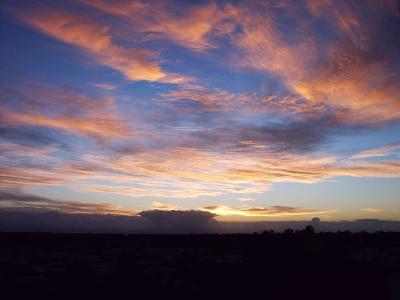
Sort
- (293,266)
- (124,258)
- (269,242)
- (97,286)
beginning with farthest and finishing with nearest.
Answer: (124,258), (269,242), (97,286), (293,266)

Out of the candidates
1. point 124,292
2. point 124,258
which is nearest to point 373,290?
point 124,292

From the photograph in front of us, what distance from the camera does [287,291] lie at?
730 inches

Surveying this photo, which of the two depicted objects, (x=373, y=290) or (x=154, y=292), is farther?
(x=154, y=292)

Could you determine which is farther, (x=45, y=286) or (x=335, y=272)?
(x=45, y=286)

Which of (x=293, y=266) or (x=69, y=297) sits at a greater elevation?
(x=293, y=266)

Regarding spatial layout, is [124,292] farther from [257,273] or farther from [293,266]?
[293,266]

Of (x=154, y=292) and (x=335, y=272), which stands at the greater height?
(x=335, y=272)

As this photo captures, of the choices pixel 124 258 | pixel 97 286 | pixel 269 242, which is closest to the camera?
pixel 97 286

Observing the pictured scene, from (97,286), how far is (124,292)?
2608 millimetres

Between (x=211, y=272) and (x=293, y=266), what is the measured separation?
26.8 ft

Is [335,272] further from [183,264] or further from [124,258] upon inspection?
[124,258]

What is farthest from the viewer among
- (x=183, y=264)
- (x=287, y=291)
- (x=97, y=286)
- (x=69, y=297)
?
(x=183, y=264)

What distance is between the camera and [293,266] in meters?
23.7

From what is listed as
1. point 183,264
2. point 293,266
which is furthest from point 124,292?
point 183,264
